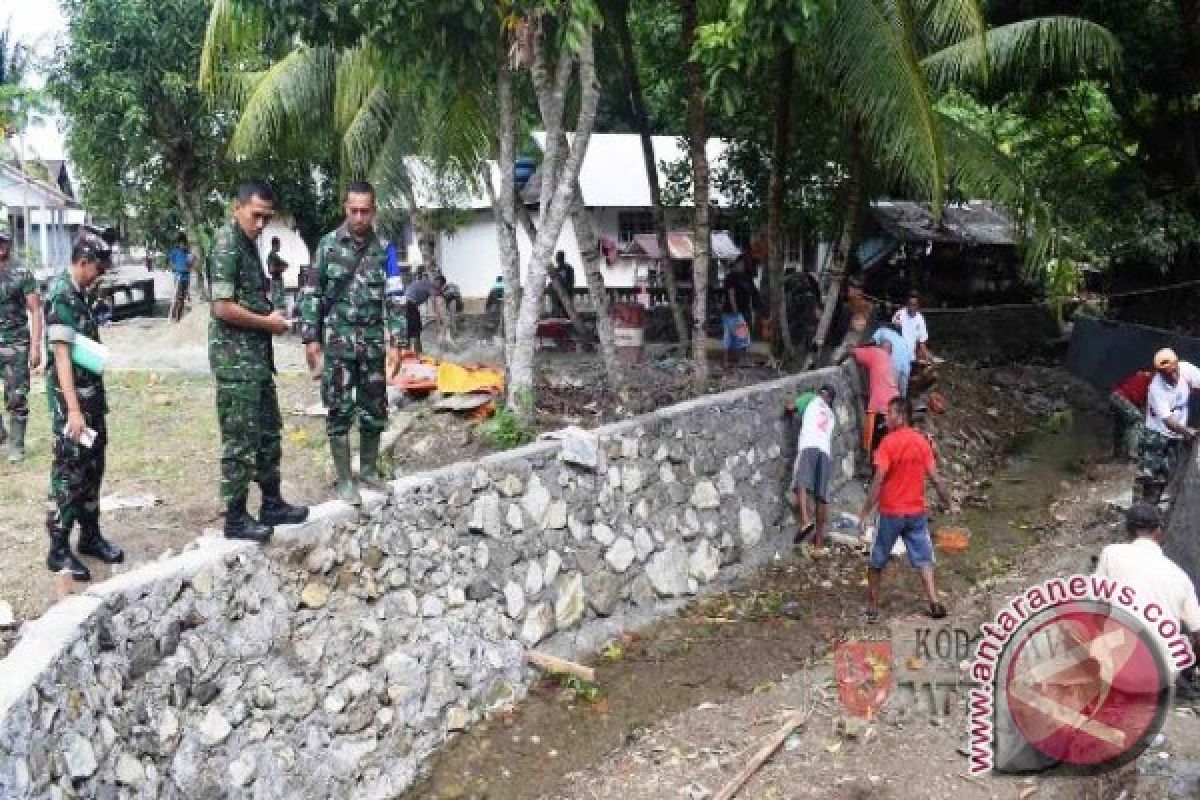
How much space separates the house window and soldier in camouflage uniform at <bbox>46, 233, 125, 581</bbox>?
60.1 feet

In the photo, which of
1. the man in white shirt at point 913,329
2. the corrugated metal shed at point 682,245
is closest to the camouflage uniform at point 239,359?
the man in white shirt at point 913,329

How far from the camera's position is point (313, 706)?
5531 millimetres

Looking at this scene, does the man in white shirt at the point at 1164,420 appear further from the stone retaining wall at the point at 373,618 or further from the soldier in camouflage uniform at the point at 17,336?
the soldier in camouflage uniform at the point at 17,336

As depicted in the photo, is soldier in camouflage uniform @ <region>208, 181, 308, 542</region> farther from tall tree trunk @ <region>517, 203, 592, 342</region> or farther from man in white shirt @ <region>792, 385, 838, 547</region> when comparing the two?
man in white shirt @ <region>792, 385, 838, 547</region>

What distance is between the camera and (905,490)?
25.3ft

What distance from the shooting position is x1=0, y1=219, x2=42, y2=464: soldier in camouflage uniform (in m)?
8.10

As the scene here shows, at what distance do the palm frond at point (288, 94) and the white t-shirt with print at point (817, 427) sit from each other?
20.3 feet

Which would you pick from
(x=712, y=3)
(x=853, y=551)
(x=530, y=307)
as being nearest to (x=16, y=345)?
(x=530, y=307)

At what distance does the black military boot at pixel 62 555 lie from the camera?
17.4 ft

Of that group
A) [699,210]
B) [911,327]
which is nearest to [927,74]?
[911,327]

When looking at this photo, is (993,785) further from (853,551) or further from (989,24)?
(989,24)

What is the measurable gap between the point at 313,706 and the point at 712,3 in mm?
6439

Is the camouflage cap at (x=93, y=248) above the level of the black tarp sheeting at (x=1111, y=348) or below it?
Answer: above

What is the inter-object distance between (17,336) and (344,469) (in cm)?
393
